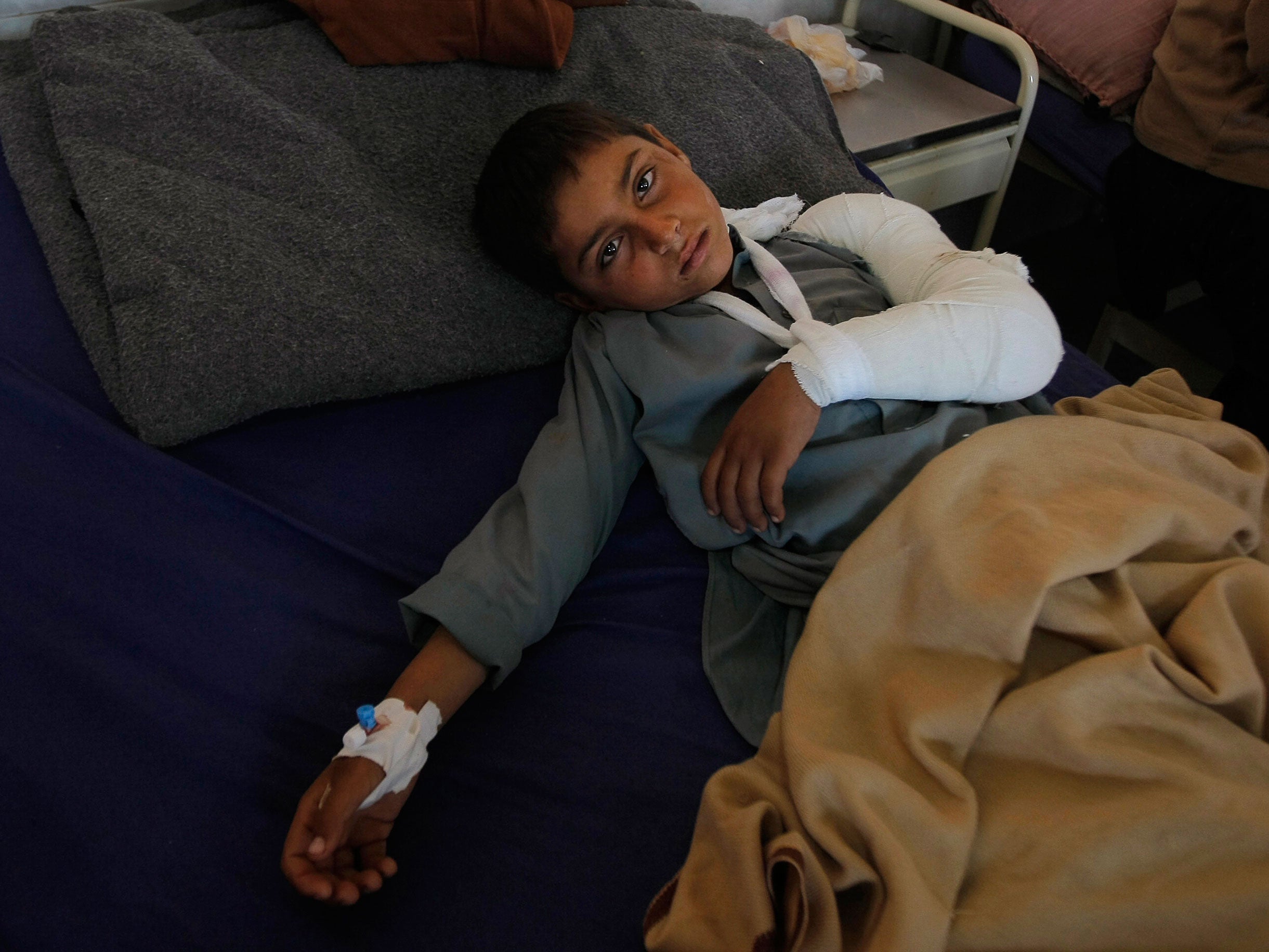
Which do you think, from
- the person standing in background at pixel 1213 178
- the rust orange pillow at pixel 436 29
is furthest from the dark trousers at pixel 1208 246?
the rust orange pillow at pixel 436 29

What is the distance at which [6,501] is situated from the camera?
943 mm

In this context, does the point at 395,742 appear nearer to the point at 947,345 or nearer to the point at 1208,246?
the point at 947,345

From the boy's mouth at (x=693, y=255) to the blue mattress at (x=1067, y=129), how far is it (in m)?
1.09

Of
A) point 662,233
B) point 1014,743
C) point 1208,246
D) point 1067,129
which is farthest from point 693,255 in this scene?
point 1067,129

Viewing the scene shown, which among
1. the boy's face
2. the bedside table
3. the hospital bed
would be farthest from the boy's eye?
the bedside table

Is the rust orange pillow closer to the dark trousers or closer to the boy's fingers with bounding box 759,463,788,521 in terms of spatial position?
the boy's fingers with bounding box 759,463,788,521

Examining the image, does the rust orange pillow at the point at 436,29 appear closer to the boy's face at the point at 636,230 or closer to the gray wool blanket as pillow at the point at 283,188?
the gray wool blanket as pillow at the point at 283,188

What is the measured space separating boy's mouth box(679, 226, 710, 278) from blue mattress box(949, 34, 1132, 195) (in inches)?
43.0

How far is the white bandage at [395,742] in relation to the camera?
70 cm

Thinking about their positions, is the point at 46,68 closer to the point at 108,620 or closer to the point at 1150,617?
the point at 108,620

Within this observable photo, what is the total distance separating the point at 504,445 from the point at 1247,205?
4.22ft

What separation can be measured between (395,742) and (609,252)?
0.58 m

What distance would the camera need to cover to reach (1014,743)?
0.60m

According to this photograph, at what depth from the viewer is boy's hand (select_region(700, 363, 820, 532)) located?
857 mm
